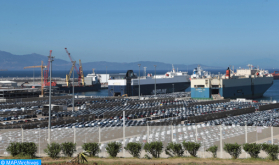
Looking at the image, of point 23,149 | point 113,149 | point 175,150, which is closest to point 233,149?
point 175,150

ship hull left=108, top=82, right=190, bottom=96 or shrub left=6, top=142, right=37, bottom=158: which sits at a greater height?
ship hull left=108, top=82, right=190, bottom=96

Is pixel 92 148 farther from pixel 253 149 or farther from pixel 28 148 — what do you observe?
pixel 253 149

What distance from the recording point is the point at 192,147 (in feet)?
50.7

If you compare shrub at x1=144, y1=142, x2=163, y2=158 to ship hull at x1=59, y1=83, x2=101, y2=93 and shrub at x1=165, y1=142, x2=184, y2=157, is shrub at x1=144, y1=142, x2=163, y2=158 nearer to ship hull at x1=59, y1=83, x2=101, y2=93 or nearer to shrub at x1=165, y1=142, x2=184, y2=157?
shrub at x1=165, y1=142, x2=184, y2=157

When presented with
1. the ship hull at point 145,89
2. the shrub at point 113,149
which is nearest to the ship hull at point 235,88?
the ship hull at point 145,89

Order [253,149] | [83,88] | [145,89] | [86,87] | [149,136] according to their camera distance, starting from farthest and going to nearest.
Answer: [86,87] → [83,88] → [145,89] → [149,136] → [253,149]

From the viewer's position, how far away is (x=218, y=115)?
37.4 meters

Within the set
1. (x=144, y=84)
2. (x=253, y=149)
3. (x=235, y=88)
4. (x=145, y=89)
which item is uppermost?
(x=144, y=84)

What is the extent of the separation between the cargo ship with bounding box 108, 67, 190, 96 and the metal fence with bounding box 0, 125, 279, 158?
248ft

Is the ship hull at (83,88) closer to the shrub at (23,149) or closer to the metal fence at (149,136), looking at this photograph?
the metal fence at (149,136)

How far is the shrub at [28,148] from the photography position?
15.0 metres

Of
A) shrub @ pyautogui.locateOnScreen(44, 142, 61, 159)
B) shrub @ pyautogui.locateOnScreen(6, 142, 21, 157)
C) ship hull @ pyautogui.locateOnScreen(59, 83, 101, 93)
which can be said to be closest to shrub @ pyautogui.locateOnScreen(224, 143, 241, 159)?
shrub @ pyautogui.locateOnScreen(44, 142, 61, 159)

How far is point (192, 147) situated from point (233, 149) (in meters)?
2.05

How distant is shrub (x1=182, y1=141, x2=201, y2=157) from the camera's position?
15.5 m
